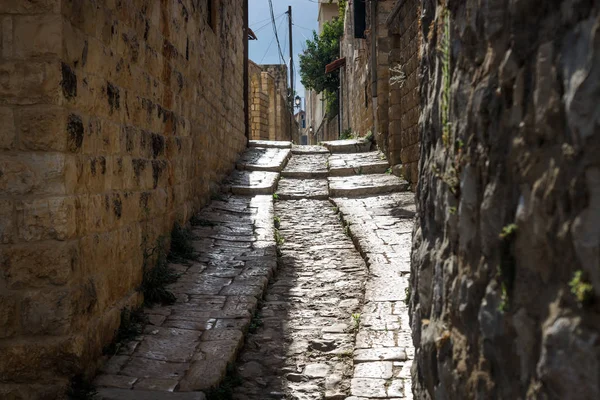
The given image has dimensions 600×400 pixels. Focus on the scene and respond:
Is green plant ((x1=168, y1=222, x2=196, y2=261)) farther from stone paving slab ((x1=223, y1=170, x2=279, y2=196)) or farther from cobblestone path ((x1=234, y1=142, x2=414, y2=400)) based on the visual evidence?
stone paving slab ((x1=223, y1=170, x2=279, y2=196))

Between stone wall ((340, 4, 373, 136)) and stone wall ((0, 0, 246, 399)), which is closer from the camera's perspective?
stone wall ((0, 0, 246, 399))

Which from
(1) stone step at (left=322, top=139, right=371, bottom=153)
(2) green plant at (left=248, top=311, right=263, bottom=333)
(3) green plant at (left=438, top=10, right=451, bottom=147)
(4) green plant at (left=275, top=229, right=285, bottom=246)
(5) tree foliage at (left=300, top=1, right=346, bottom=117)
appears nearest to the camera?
(3) green plant at (left=438, top=10, right=451, bottom=147)

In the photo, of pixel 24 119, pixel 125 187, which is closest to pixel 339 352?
pixel 125 187

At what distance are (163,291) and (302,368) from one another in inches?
53.6

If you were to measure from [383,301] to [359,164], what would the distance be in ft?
17.6

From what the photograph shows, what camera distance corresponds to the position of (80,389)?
295cm

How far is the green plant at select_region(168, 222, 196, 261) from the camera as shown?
5.29 meters

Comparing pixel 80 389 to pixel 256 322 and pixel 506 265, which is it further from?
pixel 506 265

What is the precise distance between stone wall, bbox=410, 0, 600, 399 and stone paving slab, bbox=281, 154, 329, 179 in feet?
23.8

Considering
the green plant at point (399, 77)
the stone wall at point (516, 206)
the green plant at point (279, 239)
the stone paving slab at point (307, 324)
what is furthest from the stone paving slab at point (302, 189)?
the stone wall at point (516, 206)

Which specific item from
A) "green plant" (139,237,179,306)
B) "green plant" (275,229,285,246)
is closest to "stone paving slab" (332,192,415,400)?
"green plant" (275,229,285,246)

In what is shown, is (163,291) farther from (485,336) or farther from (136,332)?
(485,336)

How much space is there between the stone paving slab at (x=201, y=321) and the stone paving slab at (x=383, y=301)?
31.5 inches

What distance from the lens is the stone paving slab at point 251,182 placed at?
26.7 ft
